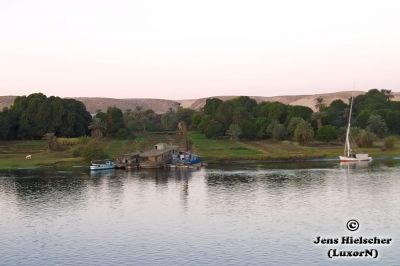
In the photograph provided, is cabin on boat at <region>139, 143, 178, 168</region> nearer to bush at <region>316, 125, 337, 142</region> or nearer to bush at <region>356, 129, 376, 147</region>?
bush at <region>316, 125, 337, 142</region>

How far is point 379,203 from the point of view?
280 feet

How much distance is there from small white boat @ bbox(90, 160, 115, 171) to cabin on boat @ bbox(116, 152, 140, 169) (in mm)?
1828

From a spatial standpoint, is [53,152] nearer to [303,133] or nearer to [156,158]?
[156,158]

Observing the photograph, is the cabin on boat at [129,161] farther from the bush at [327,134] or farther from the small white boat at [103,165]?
the bush at [327,134]

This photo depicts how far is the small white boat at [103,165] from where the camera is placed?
141 metres

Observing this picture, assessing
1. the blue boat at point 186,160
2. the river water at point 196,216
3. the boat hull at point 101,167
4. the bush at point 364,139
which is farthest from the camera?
the bush at point 364,139

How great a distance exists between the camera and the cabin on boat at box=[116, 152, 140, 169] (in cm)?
14888

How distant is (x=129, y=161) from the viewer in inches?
5925

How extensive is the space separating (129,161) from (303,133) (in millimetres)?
61715

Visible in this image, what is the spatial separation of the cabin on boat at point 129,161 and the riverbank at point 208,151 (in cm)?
886

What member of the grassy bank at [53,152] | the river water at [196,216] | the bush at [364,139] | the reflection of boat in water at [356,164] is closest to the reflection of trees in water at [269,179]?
the river water at [196,216]

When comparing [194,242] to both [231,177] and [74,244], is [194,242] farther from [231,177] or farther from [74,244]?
[231,177]

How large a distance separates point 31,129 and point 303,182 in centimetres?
11595

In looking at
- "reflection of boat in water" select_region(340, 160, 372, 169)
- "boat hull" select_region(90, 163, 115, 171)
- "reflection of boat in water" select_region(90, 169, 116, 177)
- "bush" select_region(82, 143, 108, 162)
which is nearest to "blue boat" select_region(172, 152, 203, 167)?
"boat hull" select_region(90, 163, 115, 171)
